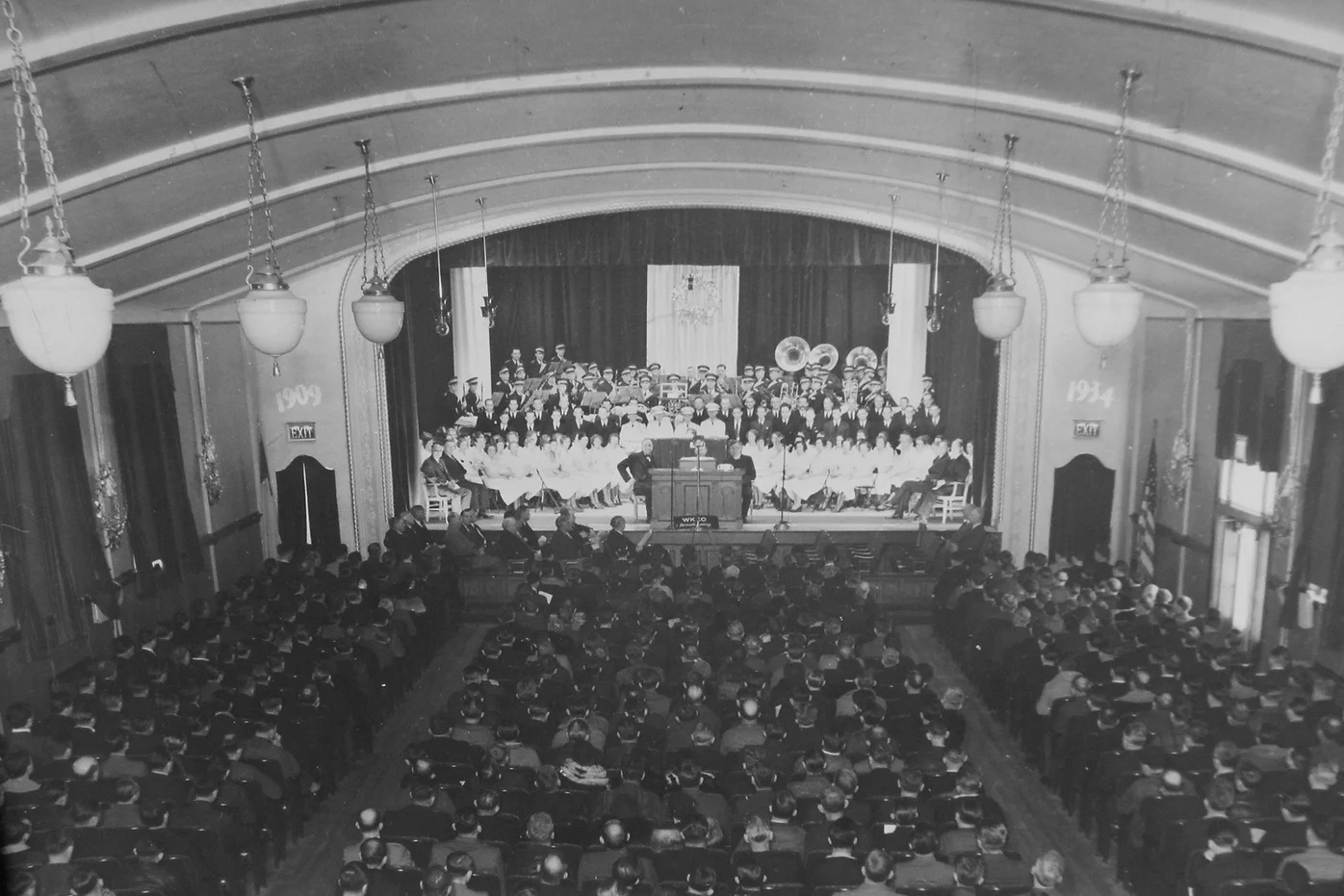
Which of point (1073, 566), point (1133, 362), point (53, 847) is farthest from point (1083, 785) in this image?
point (1133, 362)

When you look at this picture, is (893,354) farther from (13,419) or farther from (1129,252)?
(13,419)

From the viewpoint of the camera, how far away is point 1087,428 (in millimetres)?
13094

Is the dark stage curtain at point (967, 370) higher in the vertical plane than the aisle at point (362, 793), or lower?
higher

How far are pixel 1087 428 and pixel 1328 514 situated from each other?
13.9ft

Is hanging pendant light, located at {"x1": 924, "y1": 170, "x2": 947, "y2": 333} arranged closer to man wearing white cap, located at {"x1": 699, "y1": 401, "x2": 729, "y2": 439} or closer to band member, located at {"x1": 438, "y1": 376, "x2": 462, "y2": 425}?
man wearing white cap, located at {"x1": 699, "y1": 401, "x2": 729, "y2": 439}

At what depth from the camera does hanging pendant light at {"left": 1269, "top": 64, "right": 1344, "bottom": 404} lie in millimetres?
3967

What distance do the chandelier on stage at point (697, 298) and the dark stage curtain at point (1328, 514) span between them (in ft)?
28.4

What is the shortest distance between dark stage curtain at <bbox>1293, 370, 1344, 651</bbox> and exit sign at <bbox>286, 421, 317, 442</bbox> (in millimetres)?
12306

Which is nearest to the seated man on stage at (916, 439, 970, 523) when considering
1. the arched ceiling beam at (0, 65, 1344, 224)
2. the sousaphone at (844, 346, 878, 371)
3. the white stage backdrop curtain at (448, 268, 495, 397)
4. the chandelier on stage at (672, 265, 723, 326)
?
the sousaphone at (844, 346, 878, 371)

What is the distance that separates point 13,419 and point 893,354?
1200 cm

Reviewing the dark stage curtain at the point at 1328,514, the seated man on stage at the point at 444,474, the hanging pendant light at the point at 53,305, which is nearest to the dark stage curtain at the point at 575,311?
the seated man on stage at the point at 444,474

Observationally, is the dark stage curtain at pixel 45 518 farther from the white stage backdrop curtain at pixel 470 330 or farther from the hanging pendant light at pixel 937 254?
the hanging pendant light at pixel 937 254

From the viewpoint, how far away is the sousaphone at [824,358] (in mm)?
15336

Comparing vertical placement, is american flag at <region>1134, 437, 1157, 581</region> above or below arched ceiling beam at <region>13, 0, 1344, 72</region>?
below
